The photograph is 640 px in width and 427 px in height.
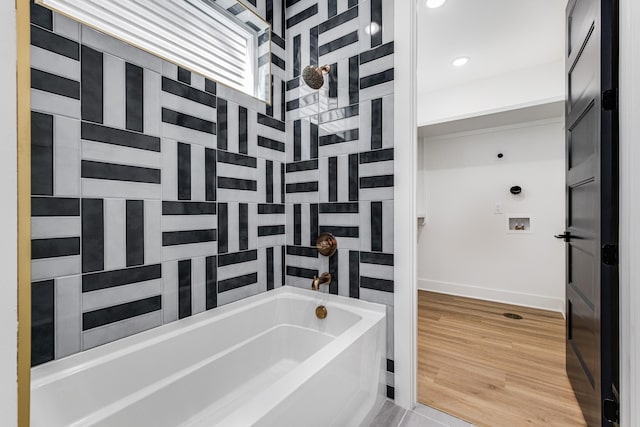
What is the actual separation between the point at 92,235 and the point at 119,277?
21cm

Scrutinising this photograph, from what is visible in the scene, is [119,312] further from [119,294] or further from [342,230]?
[342,230]

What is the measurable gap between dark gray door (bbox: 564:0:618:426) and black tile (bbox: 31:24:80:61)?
2.07 metres

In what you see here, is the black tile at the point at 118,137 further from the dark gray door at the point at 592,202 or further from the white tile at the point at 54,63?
the dark gray door at the point at 592,202

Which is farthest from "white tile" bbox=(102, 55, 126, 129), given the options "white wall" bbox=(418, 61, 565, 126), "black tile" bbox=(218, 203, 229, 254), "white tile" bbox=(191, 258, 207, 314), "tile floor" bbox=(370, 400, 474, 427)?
"white wall" bbox=(418, 61, 565, 126)

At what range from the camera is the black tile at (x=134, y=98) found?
1.28 m

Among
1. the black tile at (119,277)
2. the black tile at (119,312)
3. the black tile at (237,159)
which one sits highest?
the black tile at (237,159)

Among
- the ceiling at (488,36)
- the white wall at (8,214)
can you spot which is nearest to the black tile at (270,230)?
the white wall at (8,214)

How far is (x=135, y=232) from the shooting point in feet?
4.26

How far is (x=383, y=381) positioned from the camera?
1637mm

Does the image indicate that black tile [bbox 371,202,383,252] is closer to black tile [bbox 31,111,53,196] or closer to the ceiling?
black tile [bbox 31,111,53,196]

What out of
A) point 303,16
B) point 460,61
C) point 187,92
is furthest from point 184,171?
point 460,61

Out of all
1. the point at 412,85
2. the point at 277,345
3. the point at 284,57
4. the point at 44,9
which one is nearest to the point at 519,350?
→ the point at 277,345

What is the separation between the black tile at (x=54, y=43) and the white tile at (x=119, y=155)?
32 centimetres

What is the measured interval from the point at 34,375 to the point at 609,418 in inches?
86.2
